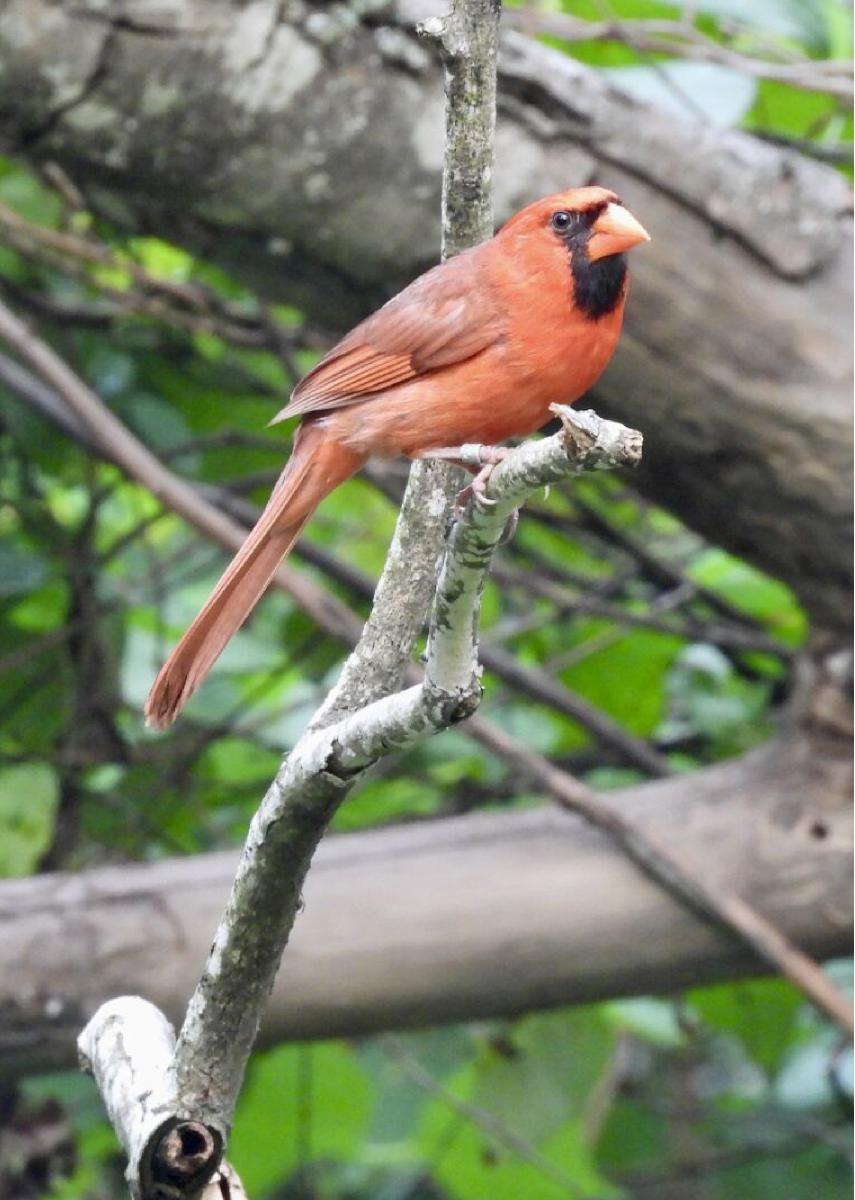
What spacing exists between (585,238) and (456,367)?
0.31 metres

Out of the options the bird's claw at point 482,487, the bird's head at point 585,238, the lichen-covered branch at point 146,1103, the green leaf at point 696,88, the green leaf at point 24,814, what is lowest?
the green leaf at point 24,814

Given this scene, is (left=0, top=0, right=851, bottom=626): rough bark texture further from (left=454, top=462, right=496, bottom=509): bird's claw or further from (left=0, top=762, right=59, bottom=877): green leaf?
(left=454, top=462, right=496, bottom=509): bird's claw

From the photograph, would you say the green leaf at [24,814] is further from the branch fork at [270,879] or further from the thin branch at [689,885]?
the branch fork at [270,879]

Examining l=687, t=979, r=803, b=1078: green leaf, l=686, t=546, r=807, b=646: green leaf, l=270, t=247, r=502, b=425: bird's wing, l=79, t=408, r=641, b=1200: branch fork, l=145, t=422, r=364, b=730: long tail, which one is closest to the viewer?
l=79, t=408, r=641, b=1200: branch fork

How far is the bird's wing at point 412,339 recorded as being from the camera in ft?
8.43

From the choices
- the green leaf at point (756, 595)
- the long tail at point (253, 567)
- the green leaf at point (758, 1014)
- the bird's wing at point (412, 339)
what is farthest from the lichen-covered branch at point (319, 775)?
the green leaf at point (756, 595)

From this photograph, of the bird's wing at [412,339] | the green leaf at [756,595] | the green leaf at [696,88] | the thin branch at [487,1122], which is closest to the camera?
the bird's wing at [412,339]

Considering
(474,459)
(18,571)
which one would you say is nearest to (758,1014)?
(18,571)

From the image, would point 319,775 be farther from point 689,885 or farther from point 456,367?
point 689,885

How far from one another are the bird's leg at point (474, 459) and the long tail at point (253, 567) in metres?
0.28

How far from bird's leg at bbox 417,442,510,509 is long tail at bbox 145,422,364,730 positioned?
0.28m

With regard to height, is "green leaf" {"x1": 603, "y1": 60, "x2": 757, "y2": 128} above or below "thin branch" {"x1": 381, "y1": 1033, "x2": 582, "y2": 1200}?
above

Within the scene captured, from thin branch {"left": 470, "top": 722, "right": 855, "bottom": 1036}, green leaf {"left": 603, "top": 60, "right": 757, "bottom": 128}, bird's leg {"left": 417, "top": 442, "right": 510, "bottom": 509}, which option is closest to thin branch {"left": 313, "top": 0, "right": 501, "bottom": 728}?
bird's leg {"left": 417, "top": 442, "right": 510, "bottom": 509}

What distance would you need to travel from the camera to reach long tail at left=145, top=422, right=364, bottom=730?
2428 millimetres
